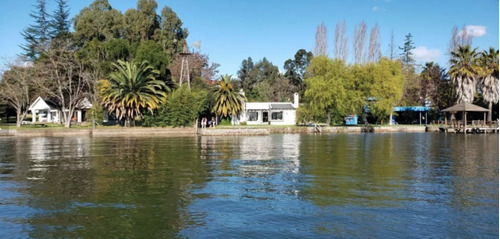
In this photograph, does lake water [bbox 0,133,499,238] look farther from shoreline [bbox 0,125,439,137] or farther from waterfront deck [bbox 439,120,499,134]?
waterfront deck [bbox 439,120,499,134]

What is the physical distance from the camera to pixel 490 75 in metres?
56.4

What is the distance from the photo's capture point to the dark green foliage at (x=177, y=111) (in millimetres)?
50469

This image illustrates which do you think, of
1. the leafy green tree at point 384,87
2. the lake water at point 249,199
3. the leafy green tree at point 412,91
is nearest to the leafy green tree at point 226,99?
the leafy green tree at point 384,87

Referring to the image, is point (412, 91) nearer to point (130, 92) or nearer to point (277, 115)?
point (277, 115)

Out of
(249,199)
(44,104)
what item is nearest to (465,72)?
(249,199)

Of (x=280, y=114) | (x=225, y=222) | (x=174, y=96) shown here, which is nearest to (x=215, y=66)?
(x=280, y=114)

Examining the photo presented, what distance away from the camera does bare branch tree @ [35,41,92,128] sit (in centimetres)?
5369

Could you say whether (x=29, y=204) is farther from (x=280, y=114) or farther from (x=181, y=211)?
(x=280, y=114)

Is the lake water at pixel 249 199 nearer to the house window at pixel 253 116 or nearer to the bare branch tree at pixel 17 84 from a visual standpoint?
the bare branch tree at pixel 17 84

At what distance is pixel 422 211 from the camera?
11.4m

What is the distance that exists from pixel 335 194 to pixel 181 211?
5.23 metres

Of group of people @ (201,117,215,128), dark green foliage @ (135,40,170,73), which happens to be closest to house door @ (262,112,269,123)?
group of people @ (201,117,215,128)

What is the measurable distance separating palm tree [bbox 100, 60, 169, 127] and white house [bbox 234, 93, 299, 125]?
1534 cm

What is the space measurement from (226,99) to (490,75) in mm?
36928
